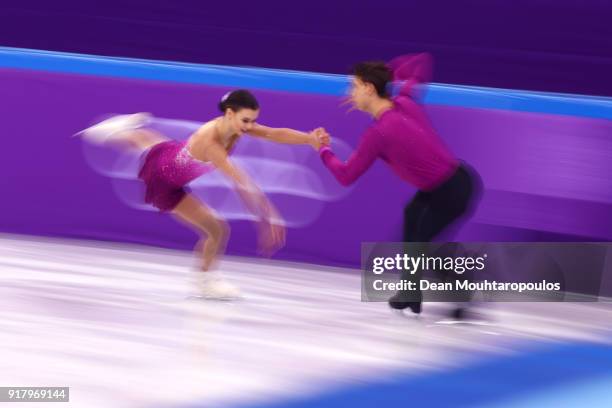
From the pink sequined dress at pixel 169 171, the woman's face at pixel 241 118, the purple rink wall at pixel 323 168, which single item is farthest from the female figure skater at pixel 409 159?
the purple rink wall at pixel 323 168

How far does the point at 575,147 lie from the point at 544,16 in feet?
5.92

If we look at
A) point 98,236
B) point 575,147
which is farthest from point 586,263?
point 98,236

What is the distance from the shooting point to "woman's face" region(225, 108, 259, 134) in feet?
21.6

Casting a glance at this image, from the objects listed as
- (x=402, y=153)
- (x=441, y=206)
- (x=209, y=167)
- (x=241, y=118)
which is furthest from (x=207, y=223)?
(x=441, y=206)

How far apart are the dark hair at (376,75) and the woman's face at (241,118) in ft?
1.93

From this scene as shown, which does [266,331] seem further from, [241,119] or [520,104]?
[520,104]

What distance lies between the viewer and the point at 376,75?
643cm

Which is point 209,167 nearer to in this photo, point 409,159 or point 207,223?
point 207,223

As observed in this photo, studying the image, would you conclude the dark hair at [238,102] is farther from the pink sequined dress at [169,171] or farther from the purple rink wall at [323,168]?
the purple rink wall at [323,168]

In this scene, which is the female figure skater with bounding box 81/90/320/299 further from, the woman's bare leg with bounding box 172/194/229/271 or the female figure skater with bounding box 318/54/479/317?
the female figure skater with bounding box 318/54/479/317

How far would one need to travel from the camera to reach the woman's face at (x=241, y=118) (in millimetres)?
6594

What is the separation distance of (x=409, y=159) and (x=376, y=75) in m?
0.46

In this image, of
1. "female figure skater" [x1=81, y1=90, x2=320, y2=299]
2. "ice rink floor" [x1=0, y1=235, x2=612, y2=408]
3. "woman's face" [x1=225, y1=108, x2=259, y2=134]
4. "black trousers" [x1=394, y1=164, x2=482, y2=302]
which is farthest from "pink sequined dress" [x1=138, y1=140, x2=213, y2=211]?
"black trousers" [x1=394, y1=164, x2=482, y2=302]

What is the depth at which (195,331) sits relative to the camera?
6.12m
